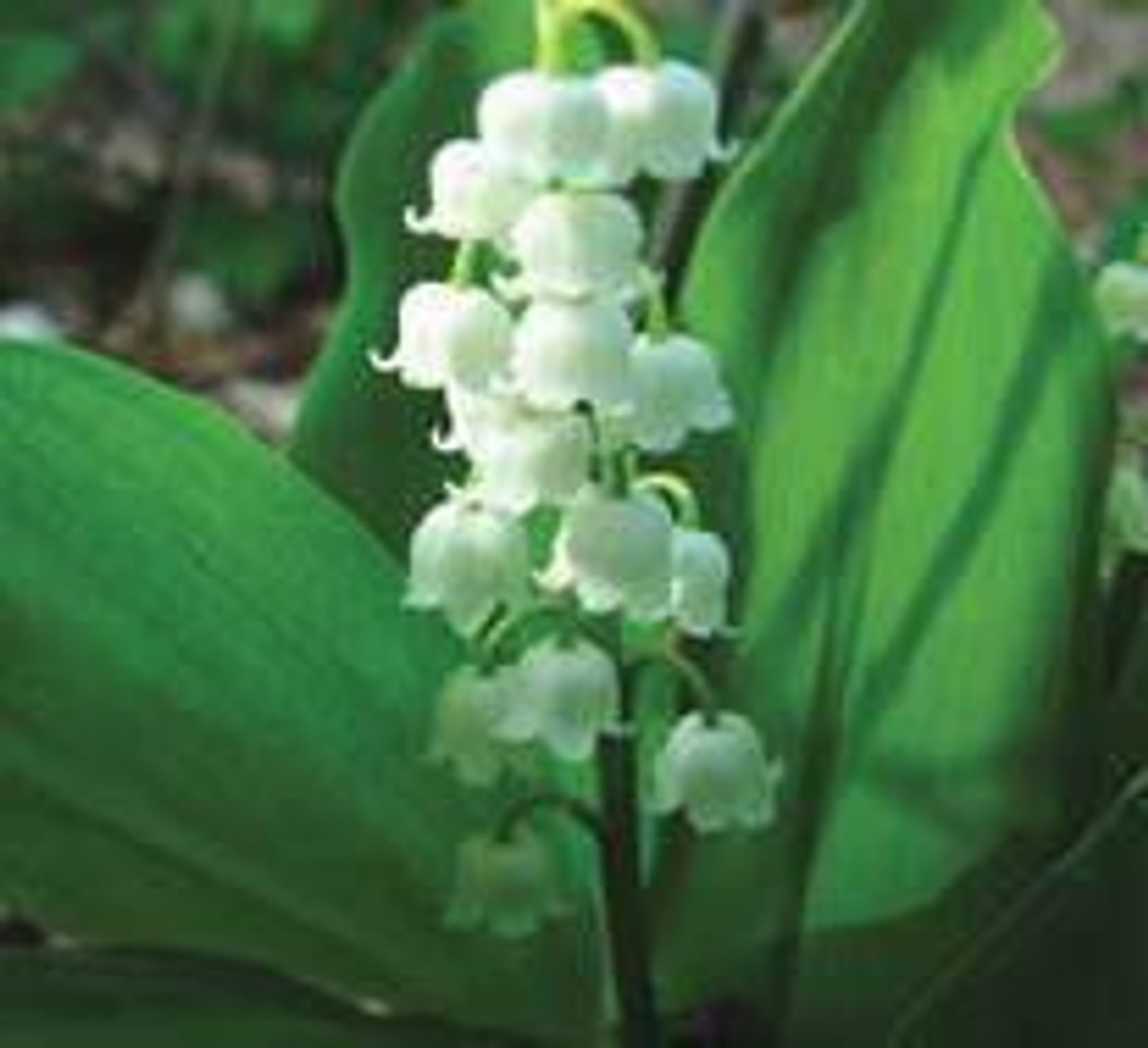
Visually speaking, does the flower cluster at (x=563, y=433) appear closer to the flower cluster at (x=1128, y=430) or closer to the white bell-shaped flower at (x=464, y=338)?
the white bell-shaped flower at (x=464, y=338)

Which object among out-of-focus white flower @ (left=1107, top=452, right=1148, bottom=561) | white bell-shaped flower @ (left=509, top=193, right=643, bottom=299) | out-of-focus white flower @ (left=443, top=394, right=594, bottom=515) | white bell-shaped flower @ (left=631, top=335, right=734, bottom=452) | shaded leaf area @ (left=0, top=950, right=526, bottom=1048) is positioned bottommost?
shaded leaf area @ (left=0, top=950, right=526, bottom=1048)

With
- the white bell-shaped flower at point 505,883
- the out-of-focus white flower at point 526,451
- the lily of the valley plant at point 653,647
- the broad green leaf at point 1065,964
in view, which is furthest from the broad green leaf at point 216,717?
the broad green leaf at point 1065,964

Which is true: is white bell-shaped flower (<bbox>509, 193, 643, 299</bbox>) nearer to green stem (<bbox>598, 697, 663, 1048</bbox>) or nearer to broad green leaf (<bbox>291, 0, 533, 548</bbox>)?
green stem (<bbox>598, 697, 663, 1048</bbox>)

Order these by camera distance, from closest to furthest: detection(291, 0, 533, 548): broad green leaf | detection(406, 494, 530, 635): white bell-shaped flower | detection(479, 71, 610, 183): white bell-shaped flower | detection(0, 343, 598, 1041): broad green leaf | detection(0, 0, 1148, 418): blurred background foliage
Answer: detection(479, 71, 610, 183): white bell-shaped flower < detection(406, 494, 530, 635): white bell-shaped flower < detection(0, 343, 598, 1041): broad green leaf < detection(291, 0, 533, 548): broad green leaf < detection(0, 0, 1148, 418): blurred background foliage

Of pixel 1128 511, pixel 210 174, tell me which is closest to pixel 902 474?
pixel 1128 511

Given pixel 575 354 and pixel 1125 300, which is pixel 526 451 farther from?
pixel 1125 300

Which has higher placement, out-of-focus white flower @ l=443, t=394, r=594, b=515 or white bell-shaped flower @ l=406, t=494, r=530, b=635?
out-of-focus white flower @ l=443, t=394, r=594, b=515

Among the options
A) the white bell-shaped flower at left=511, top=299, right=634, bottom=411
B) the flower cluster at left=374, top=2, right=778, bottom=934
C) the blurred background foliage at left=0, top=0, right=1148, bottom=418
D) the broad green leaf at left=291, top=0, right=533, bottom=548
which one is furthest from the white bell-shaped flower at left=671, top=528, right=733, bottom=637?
the blurred background foliage at left=0, top=0, right=1148, bottom=418
